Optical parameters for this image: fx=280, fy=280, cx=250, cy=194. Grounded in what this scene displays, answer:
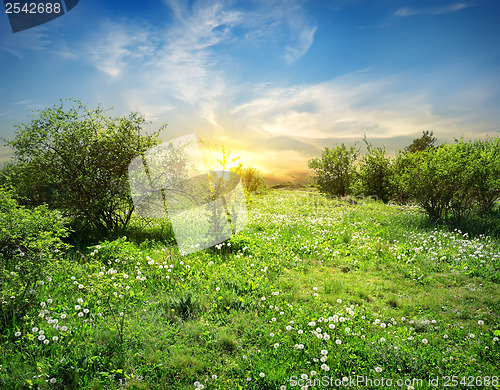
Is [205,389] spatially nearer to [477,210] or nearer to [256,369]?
[256,369]

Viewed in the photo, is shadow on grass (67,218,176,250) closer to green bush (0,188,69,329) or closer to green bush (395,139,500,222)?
green bush (0,188,69,329)

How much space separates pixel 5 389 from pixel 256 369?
326 cm

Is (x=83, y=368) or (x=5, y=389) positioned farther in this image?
(x=83, y=368)

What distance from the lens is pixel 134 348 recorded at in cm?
443

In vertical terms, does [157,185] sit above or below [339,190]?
above

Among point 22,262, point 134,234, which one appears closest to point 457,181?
point 134,234

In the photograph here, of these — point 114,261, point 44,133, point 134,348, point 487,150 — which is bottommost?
point 134,348

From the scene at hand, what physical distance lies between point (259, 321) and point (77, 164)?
9.14 m

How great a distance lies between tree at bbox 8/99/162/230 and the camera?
10250 millimetres

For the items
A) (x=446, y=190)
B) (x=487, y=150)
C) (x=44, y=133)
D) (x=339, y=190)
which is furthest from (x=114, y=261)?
(x=339, y=190)

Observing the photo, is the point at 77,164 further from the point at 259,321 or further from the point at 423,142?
the point at 423,142

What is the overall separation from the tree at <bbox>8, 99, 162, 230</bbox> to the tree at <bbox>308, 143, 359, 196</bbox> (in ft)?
74.7

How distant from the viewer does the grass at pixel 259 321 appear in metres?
3.94

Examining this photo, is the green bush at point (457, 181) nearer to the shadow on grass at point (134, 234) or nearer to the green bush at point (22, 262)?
the shadow on grass at point (134, 234)
